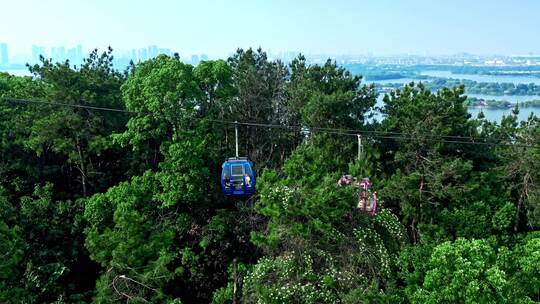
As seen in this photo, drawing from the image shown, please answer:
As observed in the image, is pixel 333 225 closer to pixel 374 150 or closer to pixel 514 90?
pixel 374 150

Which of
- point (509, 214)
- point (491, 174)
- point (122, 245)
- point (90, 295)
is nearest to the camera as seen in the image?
point (122, 245)

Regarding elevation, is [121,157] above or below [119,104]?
below

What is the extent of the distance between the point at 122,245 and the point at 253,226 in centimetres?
584

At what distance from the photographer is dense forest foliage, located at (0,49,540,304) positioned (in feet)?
46.3

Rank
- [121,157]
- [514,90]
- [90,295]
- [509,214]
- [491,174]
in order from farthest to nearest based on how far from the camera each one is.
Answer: [514,90] < [121,157] < [491,174] < [509,214] < [90,295]

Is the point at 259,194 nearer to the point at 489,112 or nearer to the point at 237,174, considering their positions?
the point at 237,174

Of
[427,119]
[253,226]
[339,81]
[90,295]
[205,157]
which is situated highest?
[339,81]

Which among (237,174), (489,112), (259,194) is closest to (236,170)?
(237,174)

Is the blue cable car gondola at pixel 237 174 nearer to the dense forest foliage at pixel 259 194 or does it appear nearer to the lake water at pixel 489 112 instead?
the dense forest foliage at pixel 259 194

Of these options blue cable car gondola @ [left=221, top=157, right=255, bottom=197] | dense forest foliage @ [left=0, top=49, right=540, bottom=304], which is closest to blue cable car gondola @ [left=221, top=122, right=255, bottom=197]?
blue cable car gondola @ [left=221, top=157, right=255, bottom=197]

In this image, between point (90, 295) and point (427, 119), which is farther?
point (427, 119)

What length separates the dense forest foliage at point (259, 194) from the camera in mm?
14125

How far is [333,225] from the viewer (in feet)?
49.0

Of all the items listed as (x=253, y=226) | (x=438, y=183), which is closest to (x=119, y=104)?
(x=253, y=226)
